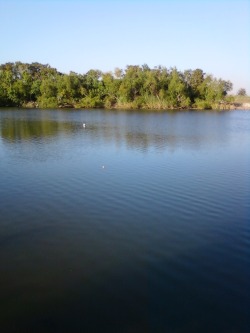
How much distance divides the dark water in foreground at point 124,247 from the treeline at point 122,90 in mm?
56009

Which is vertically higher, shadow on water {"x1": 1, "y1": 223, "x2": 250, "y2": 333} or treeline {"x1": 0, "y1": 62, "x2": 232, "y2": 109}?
treeline {"x1": 0, "y1": 62, "x2": 232, "y2": 109}

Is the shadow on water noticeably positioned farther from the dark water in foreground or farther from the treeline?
the treeline

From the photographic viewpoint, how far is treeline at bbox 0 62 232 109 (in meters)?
69.1

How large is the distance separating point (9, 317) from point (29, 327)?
0.44m

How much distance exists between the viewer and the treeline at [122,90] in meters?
69.1

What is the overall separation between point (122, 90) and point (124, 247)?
65558 millimetres

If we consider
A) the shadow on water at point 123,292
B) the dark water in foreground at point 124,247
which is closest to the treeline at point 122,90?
the dark water in foreground at point 124,247

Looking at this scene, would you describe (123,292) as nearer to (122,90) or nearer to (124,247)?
(124,247)

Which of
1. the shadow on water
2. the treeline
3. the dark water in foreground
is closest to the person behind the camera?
the shadow on water

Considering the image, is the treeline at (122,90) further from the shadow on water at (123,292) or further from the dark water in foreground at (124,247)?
the shadow on water at (123,292)

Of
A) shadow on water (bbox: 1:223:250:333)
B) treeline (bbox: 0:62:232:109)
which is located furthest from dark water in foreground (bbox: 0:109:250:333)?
treeline (bbox: 0:62:232:109)

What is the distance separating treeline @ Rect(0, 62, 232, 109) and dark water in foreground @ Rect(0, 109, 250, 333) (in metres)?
56.0

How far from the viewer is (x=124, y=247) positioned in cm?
731

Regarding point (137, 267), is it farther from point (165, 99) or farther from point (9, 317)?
point (165, 99)
